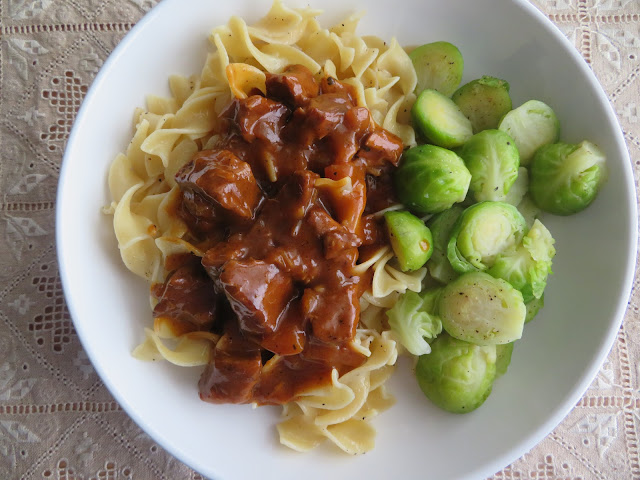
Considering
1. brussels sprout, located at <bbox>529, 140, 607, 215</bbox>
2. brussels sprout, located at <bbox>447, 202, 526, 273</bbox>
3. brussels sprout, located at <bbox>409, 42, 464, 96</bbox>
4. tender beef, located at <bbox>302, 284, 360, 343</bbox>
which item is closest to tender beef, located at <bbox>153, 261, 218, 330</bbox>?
tender beef, located at <bbox>302, 284, 360, 343</bbox>

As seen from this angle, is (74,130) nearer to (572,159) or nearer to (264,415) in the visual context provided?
(264,415)

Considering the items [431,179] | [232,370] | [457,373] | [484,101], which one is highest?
[484,101]

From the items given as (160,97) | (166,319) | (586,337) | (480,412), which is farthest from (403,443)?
(160,97)

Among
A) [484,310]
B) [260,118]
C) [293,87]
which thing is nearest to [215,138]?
[260,118]

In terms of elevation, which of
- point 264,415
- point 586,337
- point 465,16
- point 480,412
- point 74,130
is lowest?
point 264,415

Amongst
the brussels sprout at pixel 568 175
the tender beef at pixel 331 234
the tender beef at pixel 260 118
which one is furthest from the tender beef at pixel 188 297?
the brussels sprout at pixel 568 175

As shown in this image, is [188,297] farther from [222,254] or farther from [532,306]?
[532,306]

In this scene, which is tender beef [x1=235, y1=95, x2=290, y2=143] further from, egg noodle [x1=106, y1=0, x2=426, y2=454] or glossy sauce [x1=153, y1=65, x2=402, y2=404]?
egg noodle [x1=106, y1=0, x2=426, y2=454]

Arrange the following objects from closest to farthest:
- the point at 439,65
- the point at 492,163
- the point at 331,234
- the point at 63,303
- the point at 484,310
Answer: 1. the point at 331,234
2. the point at 484,310
3. the point at 492,163
4. the point at 439,65
5. the point at 63,303

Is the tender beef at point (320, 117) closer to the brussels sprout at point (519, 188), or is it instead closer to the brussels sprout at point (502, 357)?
the brussels sprout at point (519, 188)
